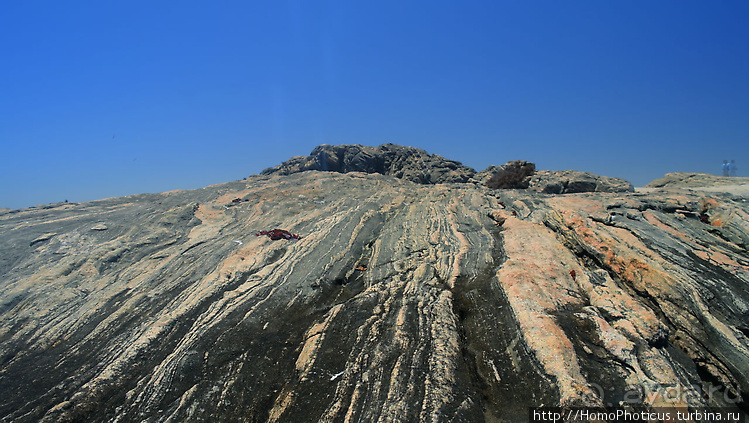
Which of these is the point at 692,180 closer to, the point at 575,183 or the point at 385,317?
the point at 575,183

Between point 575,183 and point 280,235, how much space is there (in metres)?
24.3

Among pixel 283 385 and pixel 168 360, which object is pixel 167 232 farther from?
pixel 283 385

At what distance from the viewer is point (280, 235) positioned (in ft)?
47.8

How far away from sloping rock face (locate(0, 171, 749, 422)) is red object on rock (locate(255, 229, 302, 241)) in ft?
1.38

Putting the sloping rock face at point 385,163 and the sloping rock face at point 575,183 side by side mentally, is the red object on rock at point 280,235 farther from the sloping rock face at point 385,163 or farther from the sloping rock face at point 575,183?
the sloping rock face at point 385,163

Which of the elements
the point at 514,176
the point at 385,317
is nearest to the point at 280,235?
the point at 385,317

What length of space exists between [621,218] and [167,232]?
20.5 metres

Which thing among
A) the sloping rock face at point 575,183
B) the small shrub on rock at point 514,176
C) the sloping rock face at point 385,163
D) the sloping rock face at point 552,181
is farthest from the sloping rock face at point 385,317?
the sloping rock face at point 385,163

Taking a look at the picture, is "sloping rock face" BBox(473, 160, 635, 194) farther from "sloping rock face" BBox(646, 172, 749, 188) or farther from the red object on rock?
the red object on rock

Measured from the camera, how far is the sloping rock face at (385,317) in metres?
6.48

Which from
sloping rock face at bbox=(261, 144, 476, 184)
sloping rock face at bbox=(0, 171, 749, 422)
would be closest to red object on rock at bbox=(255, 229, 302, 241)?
sloping rock face at bbox=(0, 171, 749, 422)

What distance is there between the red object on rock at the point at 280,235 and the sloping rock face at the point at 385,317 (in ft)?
1.38

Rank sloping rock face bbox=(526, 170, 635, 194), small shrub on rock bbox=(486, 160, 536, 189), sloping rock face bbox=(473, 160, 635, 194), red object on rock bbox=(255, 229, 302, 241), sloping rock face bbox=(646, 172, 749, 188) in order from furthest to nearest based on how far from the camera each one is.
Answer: sloping rock face bbox=(646, 172, 749, 188)
small shrub on rock bbox=(486, 160, 536, 189)
sloping rock face bbox=(473, 160, 635, 194)
sloping rock face bbox=(526, 170, 635, 194)
red object on rock bbox=(255, 229, 302, 241)

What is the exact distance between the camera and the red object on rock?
14.5 meters
